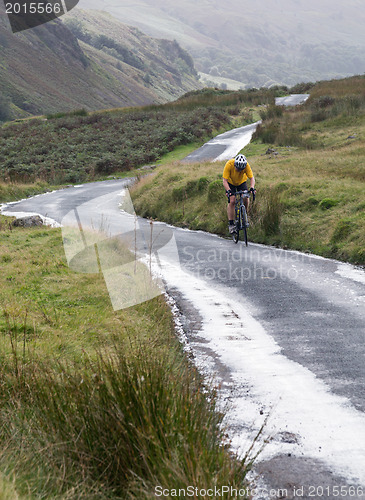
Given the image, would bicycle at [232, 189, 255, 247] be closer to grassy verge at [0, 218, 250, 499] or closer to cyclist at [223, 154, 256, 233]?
cyclist at [223, 154, 256, 233]

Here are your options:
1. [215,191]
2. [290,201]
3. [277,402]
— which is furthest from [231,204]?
[277,402]

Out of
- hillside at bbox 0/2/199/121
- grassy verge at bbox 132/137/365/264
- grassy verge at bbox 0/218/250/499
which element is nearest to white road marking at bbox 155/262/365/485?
grassy verge at bbox 0/218/250/499

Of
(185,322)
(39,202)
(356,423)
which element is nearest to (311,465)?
(356,423)

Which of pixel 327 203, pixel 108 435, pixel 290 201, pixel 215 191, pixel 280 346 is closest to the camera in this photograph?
pixel 108 435

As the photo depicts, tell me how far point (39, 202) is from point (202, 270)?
16414 mm

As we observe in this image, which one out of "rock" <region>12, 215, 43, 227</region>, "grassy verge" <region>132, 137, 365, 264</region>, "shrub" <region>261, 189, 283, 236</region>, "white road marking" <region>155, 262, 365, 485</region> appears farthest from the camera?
"rock" <region>12, 215, 43, 227</region>

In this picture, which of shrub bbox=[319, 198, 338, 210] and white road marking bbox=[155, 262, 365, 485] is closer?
white road marking bbox=[155, 262, 365, 485]

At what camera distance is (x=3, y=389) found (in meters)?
4.04

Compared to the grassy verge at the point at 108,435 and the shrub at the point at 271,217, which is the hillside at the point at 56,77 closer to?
the shrub at the point at 271,217

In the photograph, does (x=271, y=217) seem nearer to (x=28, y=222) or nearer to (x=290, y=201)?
(x=290, y=201)

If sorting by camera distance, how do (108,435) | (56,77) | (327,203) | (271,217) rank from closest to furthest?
(108,435) → (327,203) → (271,217) → (56,77)

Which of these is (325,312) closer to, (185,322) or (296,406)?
(185,322)

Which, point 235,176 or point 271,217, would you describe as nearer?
point 235,176

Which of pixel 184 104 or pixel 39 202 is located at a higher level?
pixel 184 104
